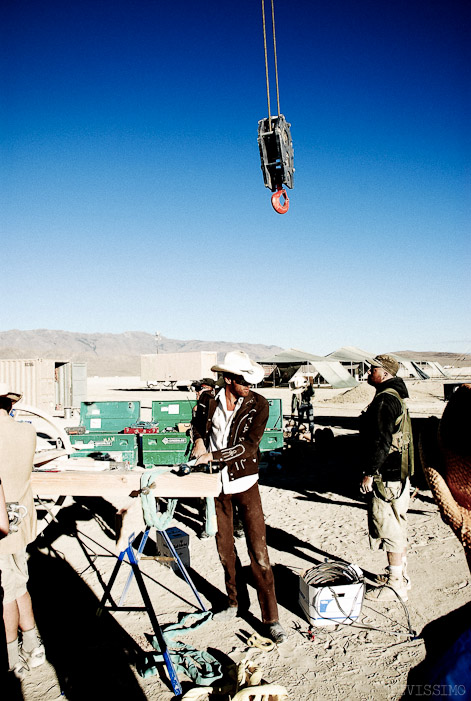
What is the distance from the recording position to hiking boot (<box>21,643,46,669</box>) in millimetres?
3246

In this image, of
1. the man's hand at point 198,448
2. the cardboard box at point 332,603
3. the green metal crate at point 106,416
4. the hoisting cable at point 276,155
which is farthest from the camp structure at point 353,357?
the man's hand at point 198,448

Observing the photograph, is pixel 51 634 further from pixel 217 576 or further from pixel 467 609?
pixel 467 609

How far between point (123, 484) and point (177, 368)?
125 feet

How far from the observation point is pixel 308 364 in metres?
32.4

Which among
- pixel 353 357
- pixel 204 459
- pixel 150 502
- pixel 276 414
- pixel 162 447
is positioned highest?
pixel 353 357

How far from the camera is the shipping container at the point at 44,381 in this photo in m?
19.6

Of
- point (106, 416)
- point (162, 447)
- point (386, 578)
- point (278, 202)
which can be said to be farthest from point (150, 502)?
point (106, 416)

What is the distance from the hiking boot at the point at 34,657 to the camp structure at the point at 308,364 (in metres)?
22.5

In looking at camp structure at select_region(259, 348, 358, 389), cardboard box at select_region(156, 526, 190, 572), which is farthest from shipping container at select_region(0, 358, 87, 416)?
cardboard box at select_region(156, 526, 190, 572)

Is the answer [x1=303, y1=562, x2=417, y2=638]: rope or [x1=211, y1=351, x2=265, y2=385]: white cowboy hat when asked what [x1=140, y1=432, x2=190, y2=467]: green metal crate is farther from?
[x1=211, y1=351, x2=265, y2=385]: white cowboy hat

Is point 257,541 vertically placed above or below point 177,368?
below

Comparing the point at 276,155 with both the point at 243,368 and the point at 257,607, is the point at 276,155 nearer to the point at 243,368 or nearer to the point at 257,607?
the point at 243,368

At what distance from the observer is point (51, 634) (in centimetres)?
372

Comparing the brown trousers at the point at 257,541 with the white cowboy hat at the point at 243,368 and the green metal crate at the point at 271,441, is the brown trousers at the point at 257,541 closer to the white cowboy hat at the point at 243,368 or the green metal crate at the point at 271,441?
the white cowboy hat at the point at 243,368
